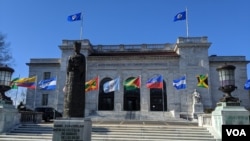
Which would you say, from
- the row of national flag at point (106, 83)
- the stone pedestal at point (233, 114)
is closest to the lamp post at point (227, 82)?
the stone pedestal at point (233, 114)

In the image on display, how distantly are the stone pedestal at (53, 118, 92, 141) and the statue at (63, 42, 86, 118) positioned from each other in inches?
15.3

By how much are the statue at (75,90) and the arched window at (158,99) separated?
109ft

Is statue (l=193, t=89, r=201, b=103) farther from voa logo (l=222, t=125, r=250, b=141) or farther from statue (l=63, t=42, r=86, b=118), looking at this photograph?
voa logo (l=222, t=125, r=250, b=141)

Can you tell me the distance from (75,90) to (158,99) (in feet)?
111

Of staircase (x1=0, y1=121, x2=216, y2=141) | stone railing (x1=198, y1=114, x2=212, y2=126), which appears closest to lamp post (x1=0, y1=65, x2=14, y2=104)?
staircase (x1=0, y1=121, x2=216, y2=141)

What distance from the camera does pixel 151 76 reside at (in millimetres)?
45312

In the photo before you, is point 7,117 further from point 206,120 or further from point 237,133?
point 237,133

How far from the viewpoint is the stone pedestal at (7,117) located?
18.9 m

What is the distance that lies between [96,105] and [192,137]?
28977 mm

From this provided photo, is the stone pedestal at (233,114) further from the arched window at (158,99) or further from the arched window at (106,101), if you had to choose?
the arched window at (106,101)

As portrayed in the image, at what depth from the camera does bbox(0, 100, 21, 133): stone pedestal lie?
1889 centimetres

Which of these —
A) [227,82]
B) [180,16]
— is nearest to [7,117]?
[227,82]

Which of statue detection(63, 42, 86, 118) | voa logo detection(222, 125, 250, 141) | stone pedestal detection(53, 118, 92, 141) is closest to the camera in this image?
voa logo detection(222, 125, 250, 141)

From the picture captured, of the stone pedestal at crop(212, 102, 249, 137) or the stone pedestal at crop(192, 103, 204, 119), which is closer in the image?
the stone pedestal at crop(212, 102, 249, 137)
